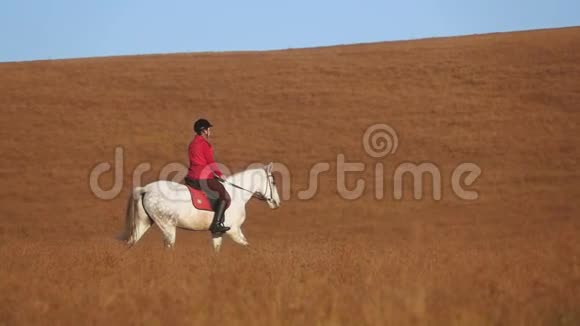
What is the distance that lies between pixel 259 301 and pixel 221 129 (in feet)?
100

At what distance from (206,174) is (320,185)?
17.5 meters

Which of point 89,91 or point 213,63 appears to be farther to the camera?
point 213,63

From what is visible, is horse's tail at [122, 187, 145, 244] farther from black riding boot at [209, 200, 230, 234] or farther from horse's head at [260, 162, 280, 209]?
horse's head at [260, 162, 280, 209]

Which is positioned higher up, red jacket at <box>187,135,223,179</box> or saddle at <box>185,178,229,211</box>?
red jacket at <box>187,135,223,179</box>

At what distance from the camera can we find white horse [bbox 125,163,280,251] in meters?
13.8

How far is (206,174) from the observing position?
13.6 m

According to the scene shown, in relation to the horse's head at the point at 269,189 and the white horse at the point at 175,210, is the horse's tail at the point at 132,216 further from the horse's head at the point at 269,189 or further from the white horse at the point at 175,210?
the horse's head at the point at 269,189

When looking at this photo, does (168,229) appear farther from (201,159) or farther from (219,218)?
(201,159)

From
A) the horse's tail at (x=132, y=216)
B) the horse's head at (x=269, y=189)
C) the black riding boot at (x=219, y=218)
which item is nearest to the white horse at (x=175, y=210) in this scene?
the horse's tail at (x=132, y=216)

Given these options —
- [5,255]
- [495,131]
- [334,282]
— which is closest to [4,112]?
[495,131]

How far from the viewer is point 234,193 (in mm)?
14039

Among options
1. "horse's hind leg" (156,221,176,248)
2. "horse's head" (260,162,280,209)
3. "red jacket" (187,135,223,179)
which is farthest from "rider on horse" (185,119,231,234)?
"horse's head" (260,162,280,209)

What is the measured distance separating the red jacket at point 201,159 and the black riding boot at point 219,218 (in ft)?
1.35

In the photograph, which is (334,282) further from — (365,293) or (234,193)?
(234,193)
